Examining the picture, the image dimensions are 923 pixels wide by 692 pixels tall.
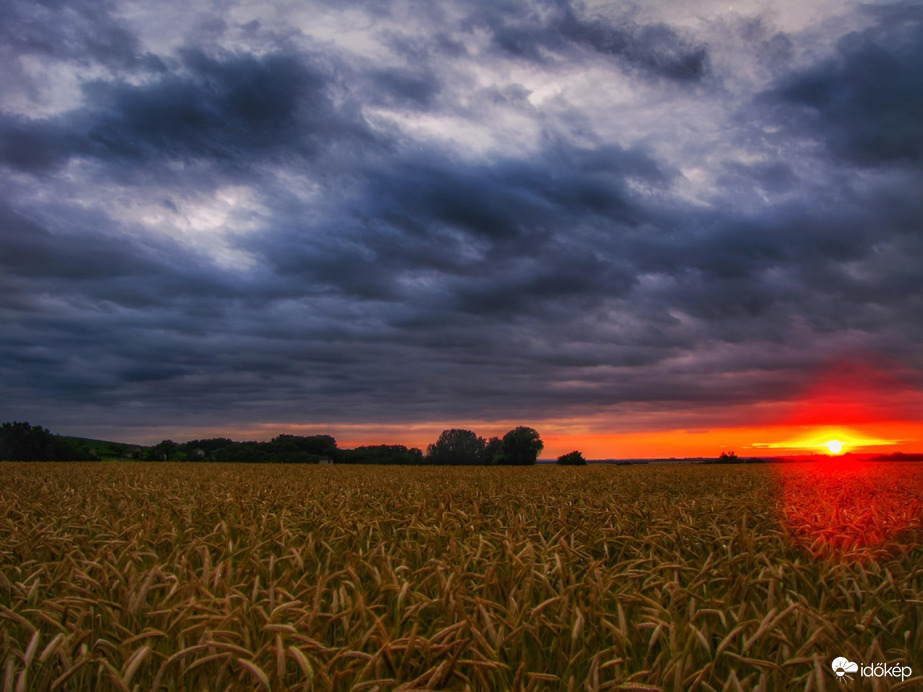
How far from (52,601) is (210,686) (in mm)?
1385

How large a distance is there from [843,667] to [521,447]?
40.3m

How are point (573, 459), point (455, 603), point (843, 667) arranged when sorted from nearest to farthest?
1. point (843, 667)
2. point (455, 603)
3. point (573, 459)

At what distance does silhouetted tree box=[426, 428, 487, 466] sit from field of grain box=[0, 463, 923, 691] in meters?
36.7

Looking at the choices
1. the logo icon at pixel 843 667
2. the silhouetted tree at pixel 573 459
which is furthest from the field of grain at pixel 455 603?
the silhouetted tree at pixel 573 459

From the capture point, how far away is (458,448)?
1876 inches

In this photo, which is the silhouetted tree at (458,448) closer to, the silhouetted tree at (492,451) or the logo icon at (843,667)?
the silhouetted tree at (492,451)

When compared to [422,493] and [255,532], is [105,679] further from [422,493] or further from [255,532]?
[422,493]

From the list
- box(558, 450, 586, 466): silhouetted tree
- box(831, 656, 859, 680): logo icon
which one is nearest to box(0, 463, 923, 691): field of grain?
box(831, 656, 859, 680): logo icon

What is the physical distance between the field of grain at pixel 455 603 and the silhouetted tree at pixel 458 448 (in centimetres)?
3666

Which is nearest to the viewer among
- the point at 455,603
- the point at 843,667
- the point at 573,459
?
the point at 843,667

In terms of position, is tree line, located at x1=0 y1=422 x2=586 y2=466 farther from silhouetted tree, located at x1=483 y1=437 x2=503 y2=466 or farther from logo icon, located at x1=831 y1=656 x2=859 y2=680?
logo icon, located at x1=831 y1=656 x2=859 y2=680

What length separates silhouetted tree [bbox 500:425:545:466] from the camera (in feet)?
139

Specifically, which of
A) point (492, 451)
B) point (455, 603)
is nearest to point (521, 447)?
point (492, 451)

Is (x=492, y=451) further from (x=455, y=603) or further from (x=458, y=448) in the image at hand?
(x=455, y=603)
